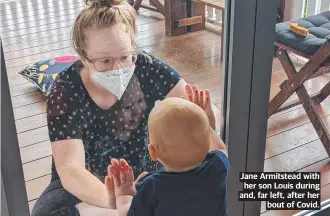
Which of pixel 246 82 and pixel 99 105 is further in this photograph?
pixel 246 82

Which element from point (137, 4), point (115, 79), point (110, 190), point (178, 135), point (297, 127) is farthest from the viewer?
point (297, 127)

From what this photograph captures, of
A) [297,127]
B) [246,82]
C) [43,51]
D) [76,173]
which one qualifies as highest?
[43,51]

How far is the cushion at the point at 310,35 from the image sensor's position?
2.02 meters

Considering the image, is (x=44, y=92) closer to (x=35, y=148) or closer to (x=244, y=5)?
(x=35, y=148)

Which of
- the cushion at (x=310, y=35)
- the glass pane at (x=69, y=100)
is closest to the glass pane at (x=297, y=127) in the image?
the cushion at (x=310, y=35)

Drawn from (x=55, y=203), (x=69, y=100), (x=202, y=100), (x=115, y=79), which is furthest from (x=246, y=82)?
(x=55, y=203)

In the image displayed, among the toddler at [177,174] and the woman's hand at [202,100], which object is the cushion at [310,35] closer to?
the woman's hand at [202,100]

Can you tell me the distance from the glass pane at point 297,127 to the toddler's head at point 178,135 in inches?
31.1

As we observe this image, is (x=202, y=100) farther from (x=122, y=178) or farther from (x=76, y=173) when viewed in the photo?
(x=76, y=173)

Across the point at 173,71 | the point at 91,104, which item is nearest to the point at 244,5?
the point at 173,71

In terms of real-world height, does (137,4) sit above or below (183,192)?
above

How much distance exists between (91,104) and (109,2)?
26 cm

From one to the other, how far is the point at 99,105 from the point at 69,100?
0.08 metres

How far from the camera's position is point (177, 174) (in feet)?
3.76
